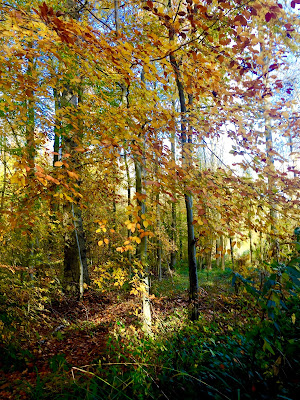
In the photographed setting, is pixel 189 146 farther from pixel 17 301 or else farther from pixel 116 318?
pixel 116 318

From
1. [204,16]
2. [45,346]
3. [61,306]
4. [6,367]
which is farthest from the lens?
[61,306]

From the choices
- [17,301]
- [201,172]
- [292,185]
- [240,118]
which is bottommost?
[17,301]

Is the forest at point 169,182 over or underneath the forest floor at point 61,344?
over

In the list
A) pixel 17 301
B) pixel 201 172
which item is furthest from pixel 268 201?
pixel 17 301

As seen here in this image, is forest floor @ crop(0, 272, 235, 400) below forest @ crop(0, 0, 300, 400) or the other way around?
below

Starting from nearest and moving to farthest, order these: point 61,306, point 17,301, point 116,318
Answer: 1. point 17,301
2. point 116,318
3. point 61,306

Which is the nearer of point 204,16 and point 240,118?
point 204,16

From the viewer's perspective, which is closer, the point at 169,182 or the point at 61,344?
the point at 169,182

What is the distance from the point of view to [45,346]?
13.9 feet

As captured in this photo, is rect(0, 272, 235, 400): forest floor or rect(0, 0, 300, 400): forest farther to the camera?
rect(0, 272, 235, 400): forest floor

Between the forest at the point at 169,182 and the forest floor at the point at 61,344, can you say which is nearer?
the forest at the point at 169,182

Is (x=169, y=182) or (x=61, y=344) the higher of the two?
(x=169, y=182)

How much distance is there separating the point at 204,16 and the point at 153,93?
1.14 m

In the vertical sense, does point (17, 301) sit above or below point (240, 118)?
below
